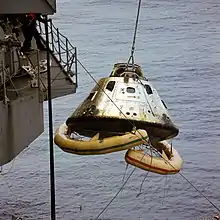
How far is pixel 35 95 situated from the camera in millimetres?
13570

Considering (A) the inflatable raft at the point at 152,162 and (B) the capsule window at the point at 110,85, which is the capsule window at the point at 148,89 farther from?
(A) the inflatable raft at the point at 152,162

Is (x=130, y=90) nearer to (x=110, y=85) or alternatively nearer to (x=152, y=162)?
(x=110, y=85)

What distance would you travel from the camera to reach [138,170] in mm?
25938

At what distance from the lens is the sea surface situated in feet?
73.3

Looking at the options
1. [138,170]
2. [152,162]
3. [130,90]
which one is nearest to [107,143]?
[152,162]

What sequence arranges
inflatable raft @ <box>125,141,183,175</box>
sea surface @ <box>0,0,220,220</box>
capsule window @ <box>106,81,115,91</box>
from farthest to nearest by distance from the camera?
sea surface @ <box>0,0,220,220</box> → capsule window @ <box>106,81,115,91</box> → inflatable raft @ <box>125,141,183,175</box>

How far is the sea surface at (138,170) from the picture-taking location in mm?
22344

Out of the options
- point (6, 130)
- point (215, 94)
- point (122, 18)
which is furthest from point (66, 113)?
point (122, 18)

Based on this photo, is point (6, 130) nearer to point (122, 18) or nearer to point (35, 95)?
point (35, 95)

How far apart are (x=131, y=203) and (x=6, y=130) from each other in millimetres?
10817

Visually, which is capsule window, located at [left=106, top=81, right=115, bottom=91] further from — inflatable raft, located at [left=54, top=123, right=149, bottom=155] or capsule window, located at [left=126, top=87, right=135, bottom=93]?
inflatable raft, located at [left=54, top=123, right=149, bottom=155]

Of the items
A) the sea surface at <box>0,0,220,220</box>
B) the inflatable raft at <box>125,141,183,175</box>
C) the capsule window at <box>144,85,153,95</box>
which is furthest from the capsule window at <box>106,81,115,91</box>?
the sea surface at <box>0,0,220,220</box>

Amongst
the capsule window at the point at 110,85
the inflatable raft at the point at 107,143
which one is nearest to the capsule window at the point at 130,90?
the capsule window at the point at 110,85

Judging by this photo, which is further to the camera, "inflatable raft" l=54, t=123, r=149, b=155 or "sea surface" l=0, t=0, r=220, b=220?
"sea surface" l=0, t=0, r=220, b=220
